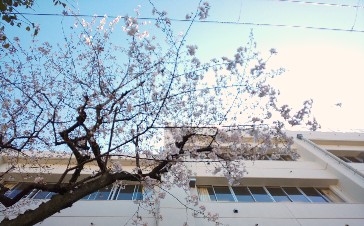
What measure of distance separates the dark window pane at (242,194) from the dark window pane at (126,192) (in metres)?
4.42

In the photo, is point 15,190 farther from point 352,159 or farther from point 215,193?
point 352,159

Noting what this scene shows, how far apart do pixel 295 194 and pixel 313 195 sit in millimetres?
857

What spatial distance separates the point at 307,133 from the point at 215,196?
9084mm

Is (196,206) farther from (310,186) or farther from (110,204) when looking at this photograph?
(310,186)

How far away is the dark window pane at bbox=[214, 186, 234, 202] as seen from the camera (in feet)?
38.3

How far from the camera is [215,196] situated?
1184 cm

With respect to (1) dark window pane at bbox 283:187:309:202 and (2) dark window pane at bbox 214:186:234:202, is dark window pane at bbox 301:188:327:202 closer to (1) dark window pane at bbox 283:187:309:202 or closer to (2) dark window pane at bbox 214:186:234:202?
(1) dark window pane at bbox 283:187:309:202

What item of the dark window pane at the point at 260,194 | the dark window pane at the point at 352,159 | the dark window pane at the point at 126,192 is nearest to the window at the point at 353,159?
the dark window pane at the point at 352,159

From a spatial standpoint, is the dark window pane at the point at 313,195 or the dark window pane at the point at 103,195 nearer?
the dark window pane at the point at 103,195

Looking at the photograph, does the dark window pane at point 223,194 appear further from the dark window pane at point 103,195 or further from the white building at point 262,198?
the dark window pane at point 103,195

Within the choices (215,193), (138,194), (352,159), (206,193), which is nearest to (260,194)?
(215,193)

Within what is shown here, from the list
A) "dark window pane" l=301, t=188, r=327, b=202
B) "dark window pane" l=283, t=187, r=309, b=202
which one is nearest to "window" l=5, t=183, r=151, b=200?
"dark window pane" l=283, t=187, r=309, b=202

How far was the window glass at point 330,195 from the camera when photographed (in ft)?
40.7

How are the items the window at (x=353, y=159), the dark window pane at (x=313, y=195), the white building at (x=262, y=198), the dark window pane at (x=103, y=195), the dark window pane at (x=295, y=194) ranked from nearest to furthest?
the white building at (x=262, y=198)
the dark window pane at (x=103, y=195)
the dark window pane at (x=295, y=194)
the dark window pane at (x=313, y=195)
the window at (x=353, y=159)
